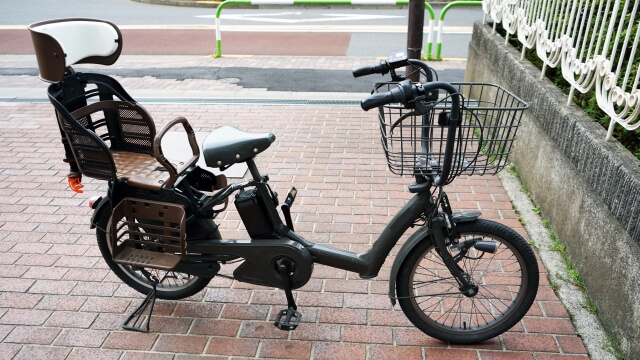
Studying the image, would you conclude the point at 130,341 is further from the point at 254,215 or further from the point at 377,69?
the point at 377,69

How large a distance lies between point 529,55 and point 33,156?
16.7ft

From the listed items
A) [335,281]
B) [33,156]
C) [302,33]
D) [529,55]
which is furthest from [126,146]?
[302,33]

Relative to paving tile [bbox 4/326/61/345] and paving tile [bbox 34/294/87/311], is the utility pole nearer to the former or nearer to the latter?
paving tile [bbox 34/294/87/311]

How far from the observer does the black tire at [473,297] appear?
280cm

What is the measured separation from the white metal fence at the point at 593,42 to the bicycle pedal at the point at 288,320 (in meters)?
2.15

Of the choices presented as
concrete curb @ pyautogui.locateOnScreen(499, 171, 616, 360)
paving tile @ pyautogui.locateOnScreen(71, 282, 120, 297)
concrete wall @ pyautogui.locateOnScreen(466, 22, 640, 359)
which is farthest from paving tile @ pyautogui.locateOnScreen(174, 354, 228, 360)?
concrete wall @ pyautogui.locateOnScreen(466, 22, 640, 359)

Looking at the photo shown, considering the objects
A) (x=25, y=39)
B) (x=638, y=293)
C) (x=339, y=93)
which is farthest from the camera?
(x=25, y=39)

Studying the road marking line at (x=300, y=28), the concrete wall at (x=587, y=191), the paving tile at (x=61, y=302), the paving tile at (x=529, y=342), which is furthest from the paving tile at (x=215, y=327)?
the road marking line at (x=300, y=28)

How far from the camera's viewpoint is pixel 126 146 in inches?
134

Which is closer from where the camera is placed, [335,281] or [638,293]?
[638,293]

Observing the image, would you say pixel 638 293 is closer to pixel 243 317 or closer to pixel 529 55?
pixel 243 317

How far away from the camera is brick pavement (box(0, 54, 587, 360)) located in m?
2.99

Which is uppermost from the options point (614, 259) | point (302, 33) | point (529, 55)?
point (529, 55)

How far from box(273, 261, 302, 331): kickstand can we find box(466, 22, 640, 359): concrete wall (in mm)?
1737
